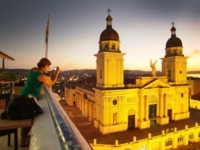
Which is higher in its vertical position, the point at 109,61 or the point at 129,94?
the point at 109,61

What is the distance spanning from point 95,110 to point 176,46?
1801cm

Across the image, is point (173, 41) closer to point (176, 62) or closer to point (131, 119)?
point (176, 62)

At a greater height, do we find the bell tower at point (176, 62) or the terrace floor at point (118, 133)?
the bell tower at point (176, 62)

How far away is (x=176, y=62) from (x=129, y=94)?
11.4 metres

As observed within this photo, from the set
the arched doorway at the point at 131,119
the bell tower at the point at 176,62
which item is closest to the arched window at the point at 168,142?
the arched doorway at the point at 131,119

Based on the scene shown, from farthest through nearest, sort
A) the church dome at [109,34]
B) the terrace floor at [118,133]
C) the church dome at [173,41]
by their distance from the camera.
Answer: the church dome at [173,41], the church dome at [109,34], the terrace floor at [118,133]

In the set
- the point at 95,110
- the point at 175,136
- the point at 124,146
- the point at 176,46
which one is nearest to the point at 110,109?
the point at 95,110

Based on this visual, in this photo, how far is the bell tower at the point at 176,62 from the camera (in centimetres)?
2869

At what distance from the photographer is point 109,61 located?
22.4 meters

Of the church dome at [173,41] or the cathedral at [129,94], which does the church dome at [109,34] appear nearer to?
the cathedral at [129,94]

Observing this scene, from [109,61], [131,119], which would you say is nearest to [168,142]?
[131,119]

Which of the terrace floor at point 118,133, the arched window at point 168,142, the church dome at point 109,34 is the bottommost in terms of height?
the arched window at point 168,142

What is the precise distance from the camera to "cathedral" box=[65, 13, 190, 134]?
72.8ft

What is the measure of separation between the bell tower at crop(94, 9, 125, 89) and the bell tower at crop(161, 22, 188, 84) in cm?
1120
